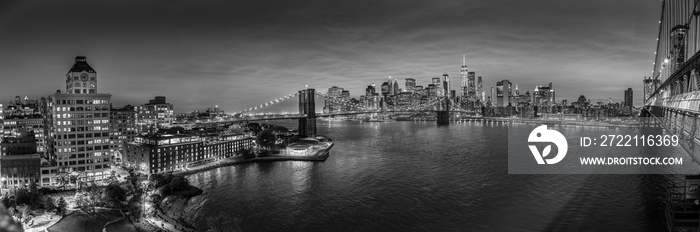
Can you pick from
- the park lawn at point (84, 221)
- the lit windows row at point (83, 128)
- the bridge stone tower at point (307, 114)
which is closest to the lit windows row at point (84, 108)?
the lit windows row at point (83, 128)

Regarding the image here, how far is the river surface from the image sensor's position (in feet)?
23.4

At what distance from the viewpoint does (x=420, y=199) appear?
8.79 meters

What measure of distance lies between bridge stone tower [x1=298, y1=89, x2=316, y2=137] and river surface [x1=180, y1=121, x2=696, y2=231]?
10.1 meters

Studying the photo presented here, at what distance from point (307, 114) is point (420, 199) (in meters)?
16.7

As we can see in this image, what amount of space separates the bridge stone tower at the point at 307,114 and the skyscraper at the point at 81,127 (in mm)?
13310

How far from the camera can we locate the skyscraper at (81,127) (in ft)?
31.6

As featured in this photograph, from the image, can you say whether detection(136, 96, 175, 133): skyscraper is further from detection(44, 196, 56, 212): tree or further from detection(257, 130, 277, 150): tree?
detection(44, 196, 56, 212): tree

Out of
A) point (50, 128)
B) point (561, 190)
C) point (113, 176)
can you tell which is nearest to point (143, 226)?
point (113, 176)

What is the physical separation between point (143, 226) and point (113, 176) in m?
3.62

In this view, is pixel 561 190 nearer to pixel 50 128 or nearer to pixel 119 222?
pixel 119 222

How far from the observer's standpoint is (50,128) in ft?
32.8

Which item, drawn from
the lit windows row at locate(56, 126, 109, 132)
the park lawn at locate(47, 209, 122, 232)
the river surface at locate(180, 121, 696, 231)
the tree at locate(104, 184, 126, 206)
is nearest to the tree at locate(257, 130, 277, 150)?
the river surface at locate(180, 121, 696, 231)

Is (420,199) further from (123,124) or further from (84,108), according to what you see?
(123,124)

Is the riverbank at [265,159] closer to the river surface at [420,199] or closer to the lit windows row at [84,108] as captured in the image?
the river surface at [420,199]
